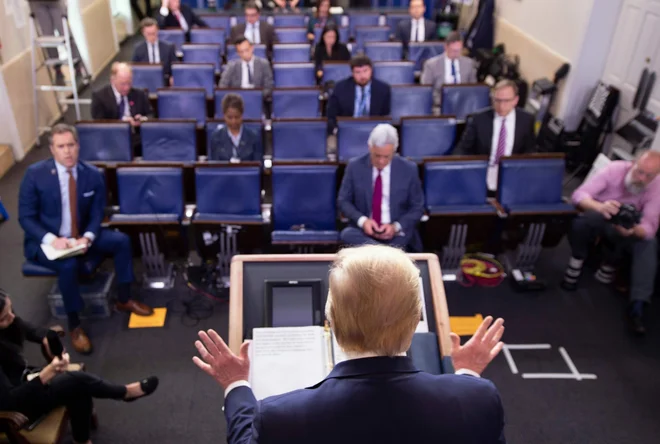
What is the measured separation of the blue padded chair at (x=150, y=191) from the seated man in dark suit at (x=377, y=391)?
3.12m

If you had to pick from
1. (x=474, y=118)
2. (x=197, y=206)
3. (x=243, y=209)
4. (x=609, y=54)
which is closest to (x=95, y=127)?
(x=197, y=206)

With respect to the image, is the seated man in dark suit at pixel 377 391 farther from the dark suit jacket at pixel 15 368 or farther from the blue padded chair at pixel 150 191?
the blue padded chair at pixel 150 191

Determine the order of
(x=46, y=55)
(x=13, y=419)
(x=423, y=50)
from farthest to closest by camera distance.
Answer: (x=423, y=50) → (x=46, y=55) → (x=13, y=419)

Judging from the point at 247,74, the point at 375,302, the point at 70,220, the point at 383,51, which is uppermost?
the point at 375,302

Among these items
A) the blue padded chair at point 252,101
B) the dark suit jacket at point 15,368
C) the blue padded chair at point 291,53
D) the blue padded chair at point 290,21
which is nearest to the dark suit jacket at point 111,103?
the blue padded chair at point 252,101

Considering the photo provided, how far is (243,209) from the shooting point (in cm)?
407

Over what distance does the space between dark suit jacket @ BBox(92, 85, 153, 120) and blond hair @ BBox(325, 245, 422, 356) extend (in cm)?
485

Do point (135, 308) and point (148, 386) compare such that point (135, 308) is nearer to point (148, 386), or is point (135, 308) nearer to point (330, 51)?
point (148, 386)


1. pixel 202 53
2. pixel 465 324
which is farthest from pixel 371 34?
pixel 465 324

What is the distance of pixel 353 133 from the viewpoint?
15.6 feet

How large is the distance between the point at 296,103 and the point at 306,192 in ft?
5.93

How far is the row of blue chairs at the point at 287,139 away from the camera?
4656mm

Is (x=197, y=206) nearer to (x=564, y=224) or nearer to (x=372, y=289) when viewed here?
(x=564, y=224)

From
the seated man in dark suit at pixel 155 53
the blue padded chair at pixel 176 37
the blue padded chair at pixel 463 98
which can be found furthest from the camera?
the blue padded chair at pixel 176 37
